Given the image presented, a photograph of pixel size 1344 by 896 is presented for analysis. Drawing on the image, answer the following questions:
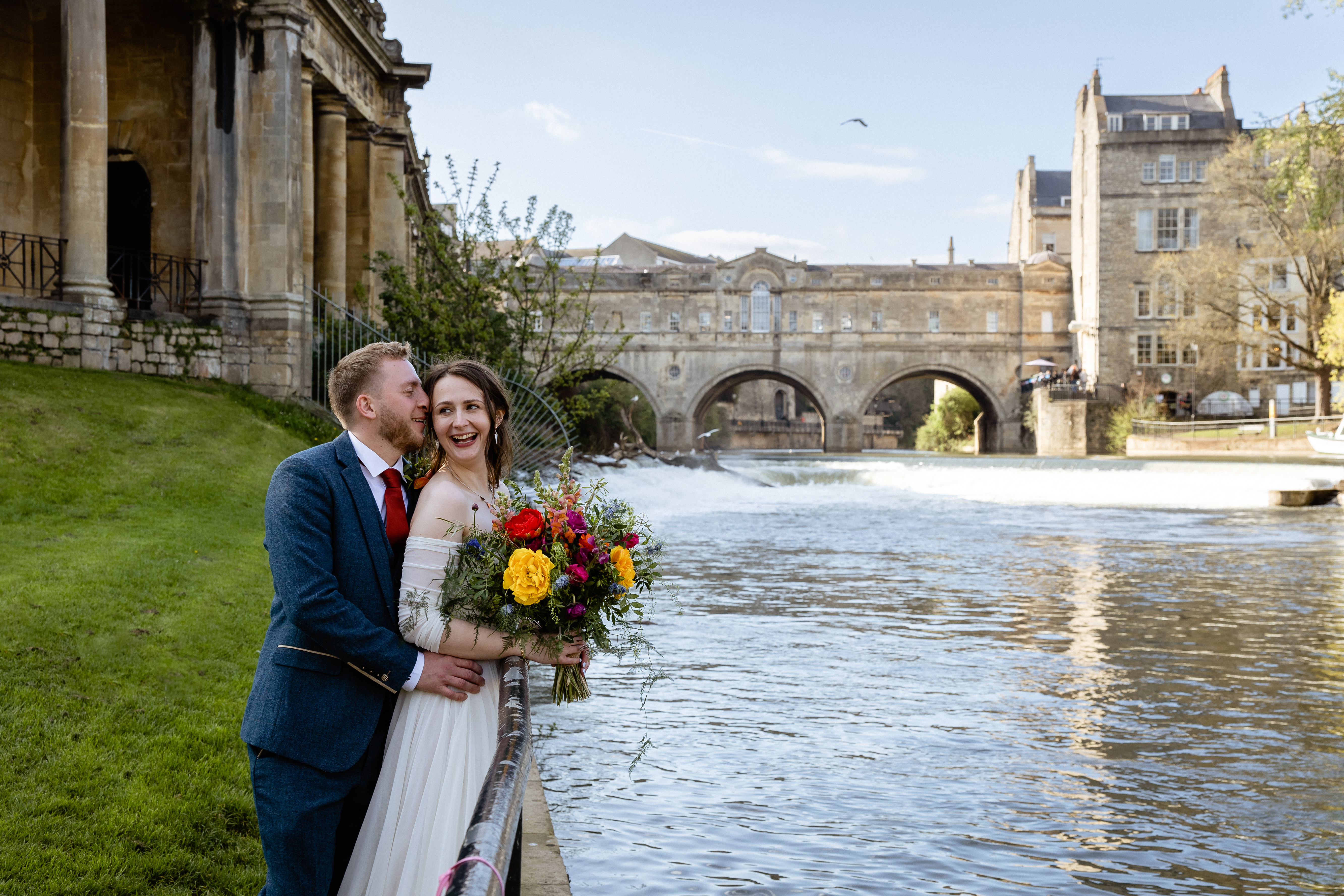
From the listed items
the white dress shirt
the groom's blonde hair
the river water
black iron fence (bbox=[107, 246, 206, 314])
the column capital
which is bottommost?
the river water

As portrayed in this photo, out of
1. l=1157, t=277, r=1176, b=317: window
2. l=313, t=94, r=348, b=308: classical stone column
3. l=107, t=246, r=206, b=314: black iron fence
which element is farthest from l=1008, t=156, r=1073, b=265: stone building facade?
l=107, t=246, r=206, b=314: black iron fence

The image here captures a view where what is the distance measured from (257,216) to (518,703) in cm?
1419

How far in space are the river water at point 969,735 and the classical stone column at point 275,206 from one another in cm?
620

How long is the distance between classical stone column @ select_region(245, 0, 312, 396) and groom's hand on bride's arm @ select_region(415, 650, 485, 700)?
43.0 ft

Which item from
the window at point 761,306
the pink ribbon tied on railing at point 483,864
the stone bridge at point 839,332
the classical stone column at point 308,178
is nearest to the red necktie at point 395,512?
the pink ribbon tied on railing at point 483,864

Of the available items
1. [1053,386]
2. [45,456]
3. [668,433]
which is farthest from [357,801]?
[668,433]

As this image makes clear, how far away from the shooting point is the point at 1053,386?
4972cm

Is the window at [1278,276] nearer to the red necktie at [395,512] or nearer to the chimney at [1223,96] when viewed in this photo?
the chimney at [1223,96]

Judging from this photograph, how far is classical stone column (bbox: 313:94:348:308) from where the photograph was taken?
19156 mm

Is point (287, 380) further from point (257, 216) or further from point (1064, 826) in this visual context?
point (1064, 826)

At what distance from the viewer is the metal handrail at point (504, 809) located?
1799 millimetres

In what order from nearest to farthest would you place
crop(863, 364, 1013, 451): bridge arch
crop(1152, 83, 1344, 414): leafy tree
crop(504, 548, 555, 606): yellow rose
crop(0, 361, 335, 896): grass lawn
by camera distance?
crop(504, 548, 555, 606): yellow rose
crop(0, 361, 335, 896): grass lawn
crop(1152, 83, 1344, 414): leafy tree
crop(863, 364, 1013, 451): bridge arch

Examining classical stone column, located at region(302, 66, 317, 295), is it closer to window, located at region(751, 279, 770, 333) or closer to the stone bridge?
the stone bridge

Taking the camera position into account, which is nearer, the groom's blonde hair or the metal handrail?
the metal handrail
